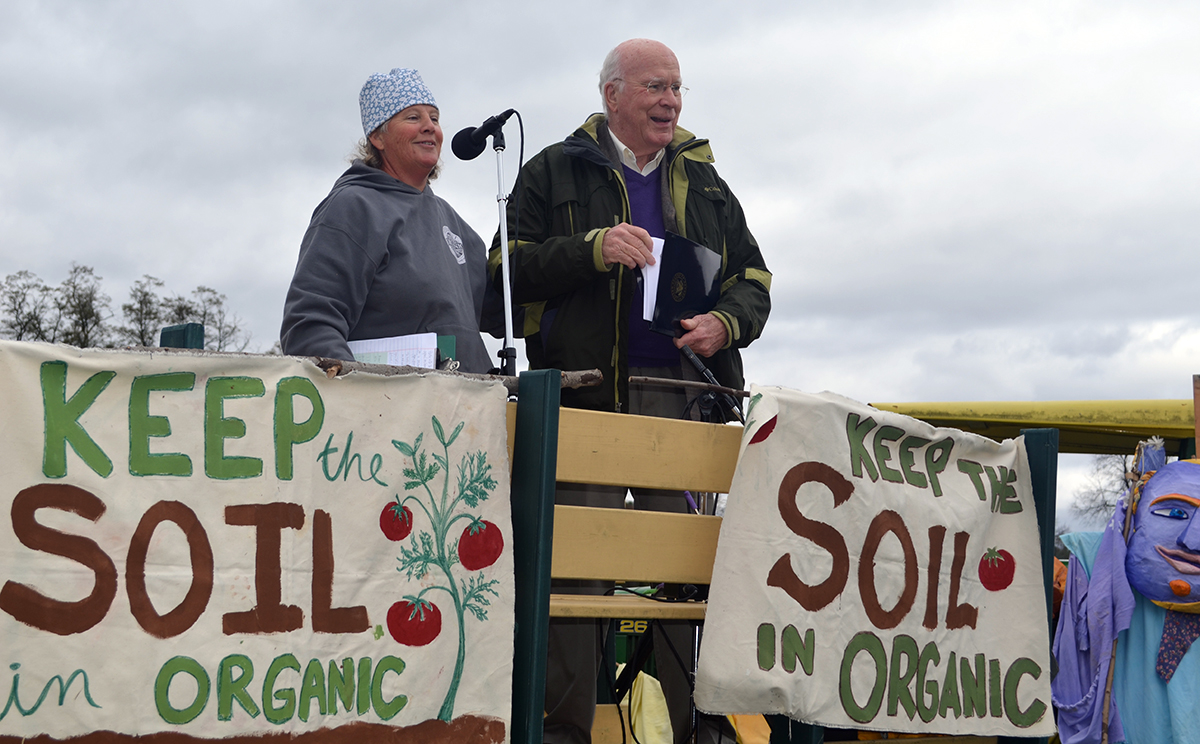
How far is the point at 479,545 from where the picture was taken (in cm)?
232

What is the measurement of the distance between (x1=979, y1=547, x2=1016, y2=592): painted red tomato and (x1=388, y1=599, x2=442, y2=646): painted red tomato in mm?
1727

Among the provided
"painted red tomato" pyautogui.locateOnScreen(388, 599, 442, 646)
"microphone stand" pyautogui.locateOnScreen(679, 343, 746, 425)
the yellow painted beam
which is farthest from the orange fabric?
"painted red tomato" pyautogui.locateOnScreen(388, 599, 442, 646)

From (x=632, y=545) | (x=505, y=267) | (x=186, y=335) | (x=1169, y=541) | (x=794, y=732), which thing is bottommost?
(x=794, y=732)

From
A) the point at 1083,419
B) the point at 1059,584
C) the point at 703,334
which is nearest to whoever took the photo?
the point at 703,334

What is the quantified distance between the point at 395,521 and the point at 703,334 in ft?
4.96

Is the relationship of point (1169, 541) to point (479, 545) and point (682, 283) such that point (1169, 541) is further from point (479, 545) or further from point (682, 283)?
point (479, 545)

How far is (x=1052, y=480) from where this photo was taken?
3490 mm

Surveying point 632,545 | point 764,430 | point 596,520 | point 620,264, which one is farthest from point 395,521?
point 620,264

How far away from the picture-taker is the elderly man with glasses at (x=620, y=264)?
3342 mm

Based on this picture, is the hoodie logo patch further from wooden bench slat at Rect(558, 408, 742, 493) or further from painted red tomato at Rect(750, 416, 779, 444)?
painted red tomato at Rect(750, 416, 779, 444)

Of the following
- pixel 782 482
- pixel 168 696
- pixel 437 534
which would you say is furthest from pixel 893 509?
pixel 168 696

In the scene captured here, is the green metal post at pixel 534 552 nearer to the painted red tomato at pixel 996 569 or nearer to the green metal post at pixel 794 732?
the green metal post at pixel 794 732

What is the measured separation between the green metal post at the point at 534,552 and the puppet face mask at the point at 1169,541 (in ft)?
13.4

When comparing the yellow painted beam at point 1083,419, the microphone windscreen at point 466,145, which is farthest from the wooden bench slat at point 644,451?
the yellow painted beam at point 1083,419
